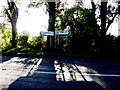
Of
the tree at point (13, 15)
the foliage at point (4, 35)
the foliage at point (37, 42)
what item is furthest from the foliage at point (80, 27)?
the foliage at point (4, 35)

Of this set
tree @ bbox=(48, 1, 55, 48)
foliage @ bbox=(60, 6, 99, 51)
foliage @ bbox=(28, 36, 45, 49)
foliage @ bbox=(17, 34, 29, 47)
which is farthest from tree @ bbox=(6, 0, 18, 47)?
foliage @ bbox=(60, 6, 99, 51)

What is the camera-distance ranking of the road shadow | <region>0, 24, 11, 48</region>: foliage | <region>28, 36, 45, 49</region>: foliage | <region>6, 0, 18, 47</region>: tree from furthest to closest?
<region>0, 24, 11, 48</region>: foliage
<region>6, 0, 18, 47</region>: tree
<region>28, 36, 45, 49</region>: foliage
the road shadow

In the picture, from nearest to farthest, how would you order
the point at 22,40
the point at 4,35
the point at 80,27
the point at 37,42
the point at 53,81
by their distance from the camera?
the point at 53,81
the point at 80,27
the point at 37,42
the point at 22,40
the point at 4,35

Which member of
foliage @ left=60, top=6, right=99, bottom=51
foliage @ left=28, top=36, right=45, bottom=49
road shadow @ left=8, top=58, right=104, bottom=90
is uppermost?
foliage @ left=60, top=6, right=99, bottom=51

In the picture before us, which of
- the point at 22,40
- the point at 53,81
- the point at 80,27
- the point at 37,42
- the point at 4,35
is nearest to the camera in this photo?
the point at 53,81

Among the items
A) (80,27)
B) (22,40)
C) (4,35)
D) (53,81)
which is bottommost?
(53,81)

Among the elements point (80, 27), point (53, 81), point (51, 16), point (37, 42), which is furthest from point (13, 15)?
point (53, 81)

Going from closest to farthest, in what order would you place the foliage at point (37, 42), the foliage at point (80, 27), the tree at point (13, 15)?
the foliage at point (80, 27), the foliage at point (37, 42), the tree at point (13, 15)

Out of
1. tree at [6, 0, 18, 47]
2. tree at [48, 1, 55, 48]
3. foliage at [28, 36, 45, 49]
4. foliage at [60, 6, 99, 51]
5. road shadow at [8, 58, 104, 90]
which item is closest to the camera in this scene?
road shadow at [8, 58, 104, 90]

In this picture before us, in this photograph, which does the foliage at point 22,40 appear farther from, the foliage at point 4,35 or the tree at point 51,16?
the tree at point 51,16

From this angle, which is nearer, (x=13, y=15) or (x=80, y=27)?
(x=80, y=27)

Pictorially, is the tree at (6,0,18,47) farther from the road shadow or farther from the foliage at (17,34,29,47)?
the road shadow

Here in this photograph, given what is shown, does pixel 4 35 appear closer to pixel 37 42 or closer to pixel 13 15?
pixel 13 15

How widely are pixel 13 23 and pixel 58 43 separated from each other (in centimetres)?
759
